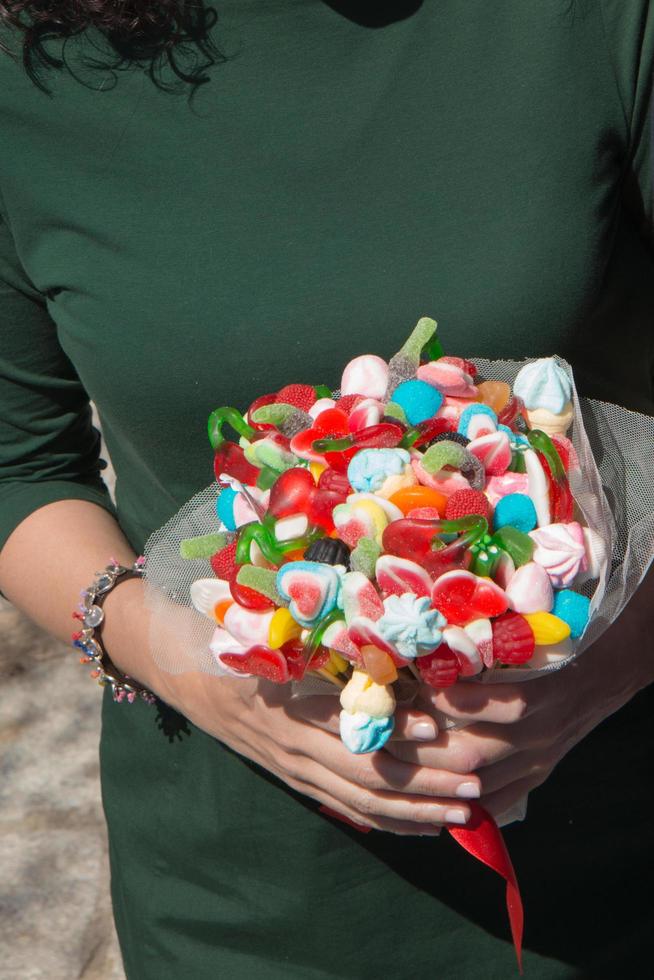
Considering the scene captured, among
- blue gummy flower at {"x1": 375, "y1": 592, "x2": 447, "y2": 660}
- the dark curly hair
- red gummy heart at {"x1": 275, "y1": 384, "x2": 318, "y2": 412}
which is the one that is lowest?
blue gummy flower at {"x1": 375, "y1": 592, "x2": 447, "y2": 660}

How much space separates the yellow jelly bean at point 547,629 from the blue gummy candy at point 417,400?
6.9 inches

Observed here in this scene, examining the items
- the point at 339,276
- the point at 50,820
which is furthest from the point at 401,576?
the point at 50,820

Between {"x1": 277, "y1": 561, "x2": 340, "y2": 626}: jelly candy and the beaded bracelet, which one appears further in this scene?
the beaded bracelet

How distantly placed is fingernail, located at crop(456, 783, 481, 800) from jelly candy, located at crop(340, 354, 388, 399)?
330 millimetres

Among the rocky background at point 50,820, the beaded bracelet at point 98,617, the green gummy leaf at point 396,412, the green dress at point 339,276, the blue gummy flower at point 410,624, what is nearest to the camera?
the blue gummy flower at point 410,624

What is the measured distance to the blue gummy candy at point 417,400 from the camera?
88cm

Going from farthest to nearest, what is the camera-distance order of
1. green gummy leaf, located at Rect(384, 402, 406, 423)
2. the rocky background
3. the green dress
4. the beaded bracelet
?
the rocky background
the beaded bracelet
the green dress
green gummy leaf, located at Rect(384, 402, 406, 423)

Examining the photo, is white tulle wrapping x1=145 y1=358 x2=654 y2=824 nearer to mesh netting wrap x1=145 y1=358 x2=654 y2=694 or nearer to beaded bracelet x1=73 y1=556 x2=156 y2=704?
mesh netting wrap x1=145 y1=358 x2=654 y2=694

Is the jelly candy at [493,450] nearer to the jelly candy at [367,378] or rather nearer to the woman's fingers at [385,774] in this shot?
the jelly candy at [367,378]

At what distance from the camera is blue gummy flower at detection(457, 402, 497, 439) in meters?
0.88

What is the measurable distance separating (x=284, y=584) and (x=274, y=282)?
0.36 meters

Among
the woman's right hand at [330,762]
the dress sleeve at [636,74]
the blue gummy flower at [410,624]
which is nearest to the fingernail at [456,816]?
the woman's right hand at [330,762]

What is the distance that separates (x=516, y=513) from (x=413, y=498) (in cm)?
9

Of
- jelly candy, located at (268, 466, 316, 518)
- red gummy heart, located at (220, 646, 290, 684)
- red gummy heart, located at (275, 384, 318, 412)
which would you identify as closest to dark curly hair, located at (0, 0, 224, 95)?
red gummy heart, located at (275, 384, 318, 412)
